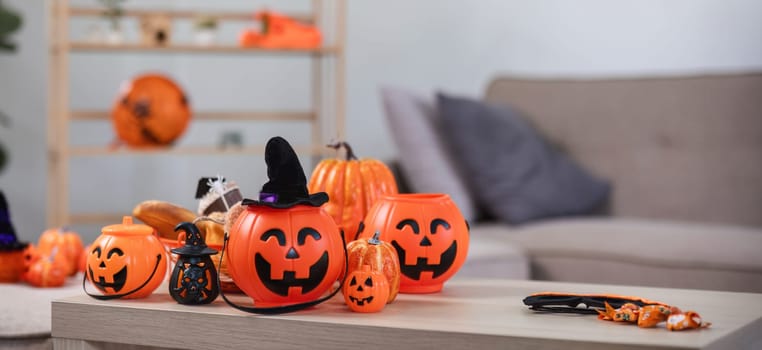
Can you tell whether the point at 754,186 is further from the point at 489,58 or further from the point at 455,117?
the point at 489,58

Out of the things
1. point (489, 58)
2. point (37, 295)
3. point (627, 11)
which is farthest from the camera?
point (489, 58)

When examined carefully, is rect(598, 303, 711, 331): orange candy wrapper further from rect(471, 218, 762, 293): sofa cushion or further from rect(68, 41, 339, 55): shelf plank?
rect(68, 41, 339, 55): shelf plank

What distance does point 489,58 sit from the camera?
380cm

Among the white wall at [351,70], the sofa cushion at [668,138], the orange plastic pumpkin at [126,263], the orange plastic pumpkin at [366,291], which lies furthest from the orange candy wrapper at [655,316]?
the white wall at [351,70]

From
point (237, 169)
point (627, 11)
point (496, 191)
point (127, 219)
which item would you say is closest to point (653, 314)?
point (127, 219)

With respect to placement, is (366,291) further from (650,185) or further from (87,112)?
(87,112)

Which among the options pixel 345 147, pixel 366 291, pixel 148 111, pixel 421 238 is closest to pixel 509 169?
pixel 148 111

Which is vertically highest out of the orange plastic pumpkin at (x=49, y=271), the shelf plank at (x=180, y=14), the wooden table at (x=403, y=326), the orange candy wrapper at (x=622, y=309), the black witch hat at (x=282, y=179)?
the shelf plank at (x=180, y=14)

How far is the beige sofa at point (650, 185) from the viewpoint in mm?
2211

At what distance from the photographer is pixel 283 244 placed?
3.74ft

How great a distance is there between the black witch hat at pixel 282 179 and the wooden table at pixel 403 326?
5.6 inches

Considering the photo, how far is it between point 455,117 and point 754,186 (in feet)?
2.92

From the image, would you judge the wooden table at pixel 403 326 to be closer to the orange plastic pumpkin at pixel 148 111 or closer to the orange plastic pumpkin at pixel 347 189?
the orange plastic pumpkin at pixel 347 189

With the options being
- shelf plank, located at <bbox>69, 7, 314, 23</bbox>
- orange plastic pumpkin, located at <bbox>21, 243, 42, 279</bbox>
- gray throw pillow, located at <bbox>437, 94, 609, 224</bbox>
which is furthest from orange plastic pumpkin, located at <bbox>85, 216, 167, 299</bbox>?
shelf plank, located at <bbox>69, 7, 314, 23</bbox>
